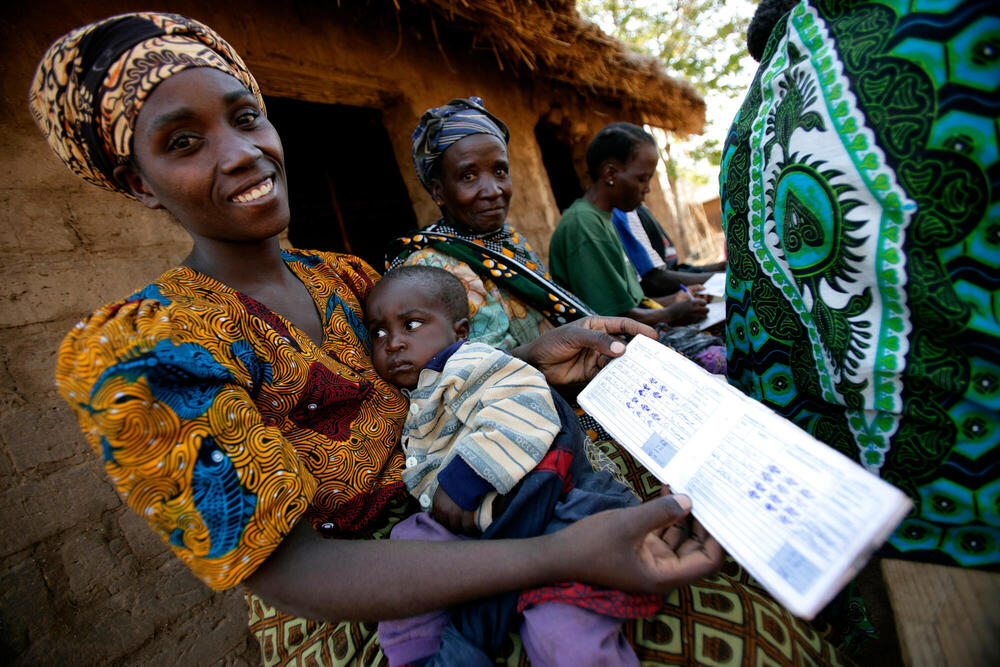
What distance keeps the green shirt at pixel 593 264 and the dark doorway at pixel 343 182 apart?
1.37m

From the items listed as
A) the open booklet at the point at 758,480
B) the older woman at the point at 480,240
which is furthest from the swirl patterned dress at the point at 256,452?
the older woman at the point at 480,240

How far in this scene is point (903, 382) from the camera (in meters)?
0.79

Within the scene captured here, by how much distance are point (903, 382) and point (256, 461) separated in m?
1.19

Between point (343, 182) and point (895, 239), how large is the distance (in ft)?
11.7

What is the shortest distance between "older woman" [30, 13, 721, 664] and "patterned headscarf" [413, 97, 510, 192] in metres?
0.93

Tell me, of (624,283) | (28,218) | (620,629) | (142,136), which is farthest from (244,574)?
(624,283)

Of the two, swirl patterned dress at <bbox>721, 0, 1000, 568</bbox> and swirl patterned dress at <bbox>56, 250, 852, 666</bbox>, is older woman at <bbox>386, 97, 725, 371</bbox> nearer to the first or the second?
swirl patterned dress at <bbox>56, 250, 852, 666</bbox>

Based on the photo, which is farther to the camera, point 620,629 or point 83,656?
A: point 83,656

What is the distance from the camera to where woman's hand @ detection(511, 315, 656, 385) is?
125 cm

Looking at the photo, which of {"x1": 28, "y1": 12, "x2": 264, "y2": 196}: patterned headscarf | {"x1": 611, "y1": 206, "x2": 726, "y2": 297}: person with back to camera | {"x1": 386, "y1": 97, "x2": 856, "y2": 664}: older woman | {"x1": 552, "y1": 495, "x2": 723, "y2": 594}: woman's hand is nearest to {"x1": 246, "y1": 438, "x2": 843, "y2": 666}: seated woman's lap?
{"x1": 552, "y1": 495, "x2": 723, "y2": 594}: woman's hand

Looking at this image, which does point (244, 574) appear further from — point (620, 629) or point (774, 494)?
point (774, 494)

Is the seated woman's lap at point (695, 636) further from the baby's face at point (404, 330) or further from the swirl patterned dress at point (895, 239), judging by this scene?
the baby's face at point (404, 330)

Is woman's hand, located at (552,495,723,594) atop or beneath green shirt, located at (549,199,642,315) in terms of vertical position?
beneath

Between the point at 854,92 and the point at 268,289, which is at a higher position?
the point at 854,92
